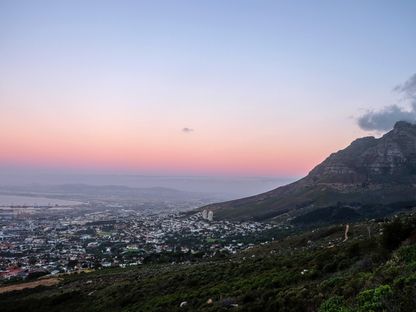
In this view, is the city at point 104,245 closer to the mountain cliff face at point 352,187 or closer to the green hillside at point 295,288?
the mountain cliff face at point 352,187

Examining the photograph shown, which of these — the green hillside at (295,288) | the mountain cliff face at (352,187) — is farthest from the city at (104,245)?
the green hillside at (295,288)

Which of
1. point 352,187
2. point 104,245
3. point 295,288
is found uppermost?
point 295,288

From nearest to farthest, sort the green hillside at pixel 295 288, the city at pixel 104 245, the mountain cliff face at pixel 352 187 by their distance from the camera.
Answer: the green hillside at pixel 295 288
the city at pixel 104 245
the mountain cliff face at pixel 352 187

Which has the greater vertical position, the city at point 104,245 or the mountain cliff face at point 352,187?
the mountain cliff face at point 352,187

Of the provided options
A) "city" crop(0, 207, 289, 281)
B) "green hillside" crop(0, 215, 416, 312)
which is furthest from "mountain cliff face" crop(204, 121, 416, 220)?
"green hillside" crop(0, 215, 416, 312)

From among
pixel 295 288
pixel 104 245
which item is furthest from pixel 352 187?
pixel 295 288

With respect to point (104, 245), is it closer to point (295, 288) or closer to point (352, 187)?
point (295, 288)

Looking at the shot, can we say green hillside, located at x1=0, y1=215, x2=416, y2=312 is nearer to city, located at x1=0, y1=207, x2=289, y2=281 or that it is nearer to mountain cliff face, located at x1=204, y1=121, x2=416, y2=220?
city, located at x1=0, y1=207, x2=289, y2=281

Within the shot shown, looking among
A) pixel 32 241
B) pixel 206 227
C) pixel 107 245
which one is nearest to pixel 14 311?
pixel 107 245
